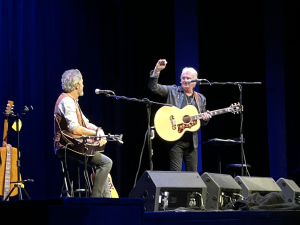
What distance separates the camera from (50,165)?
5.80 m

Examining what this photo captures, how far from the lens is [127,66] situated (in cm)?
665

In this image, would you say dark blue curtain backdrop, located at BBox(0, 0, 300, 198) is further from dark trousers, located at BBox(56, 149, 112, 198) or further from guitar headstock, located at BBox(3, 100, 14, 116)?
dark trousers, located at BBox(56, 149, 112, 198)

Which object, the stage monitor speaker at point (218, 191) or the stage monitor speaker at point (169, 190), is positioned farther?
the stage monitor speaker at point (218, 191)

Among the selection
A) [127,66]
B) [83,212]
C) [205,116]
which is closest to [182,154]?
[205,116]

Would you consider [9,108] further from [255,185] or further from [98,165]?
[255,185]

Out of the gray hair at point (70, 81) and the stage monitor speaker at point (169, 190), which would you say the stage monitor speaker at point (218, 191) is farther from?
the gray hair at point (70, 81)

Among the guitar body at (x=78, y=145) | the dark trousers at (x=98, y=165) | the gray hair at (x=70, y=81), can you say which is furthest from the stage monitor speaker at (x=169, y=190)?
the gray hair at (x=70, y=81)

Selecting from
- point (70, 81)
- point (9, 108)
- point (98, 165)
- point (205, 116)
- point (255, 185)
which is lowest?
point (255, 185)

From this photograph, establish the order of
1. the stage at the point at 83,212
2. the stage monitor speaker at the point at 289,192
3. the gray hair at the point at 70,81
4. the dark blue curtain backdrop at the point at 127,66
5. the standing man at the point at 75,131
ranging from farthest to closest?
the dark blue curtain backdrop at the point at 127,66, the stage monitor speaker at the point at 289,192, the gray hair at the point at 70,81, the standing man at the point at 75,131, the stage at the point at 83,212

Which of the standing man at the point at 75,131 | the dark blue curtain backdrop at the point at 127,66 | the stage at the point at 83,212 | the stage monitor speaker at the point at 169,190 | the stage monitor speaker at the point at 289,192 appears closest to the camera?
the stage at the point at 83,212

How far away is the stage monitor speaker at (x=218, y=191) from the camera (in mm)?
3979

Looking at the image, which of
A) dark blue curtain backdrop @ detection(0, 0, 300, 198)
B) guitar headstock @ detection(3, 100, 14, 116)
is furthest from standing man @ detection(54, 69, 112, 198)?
dark blue curtain backdrop @ detection(0, 0, 300, 198)

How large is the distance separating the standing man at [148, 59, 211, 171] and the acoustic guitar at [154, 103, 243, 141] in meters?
0.06

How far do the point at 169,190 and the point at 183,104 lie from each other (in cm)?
162
